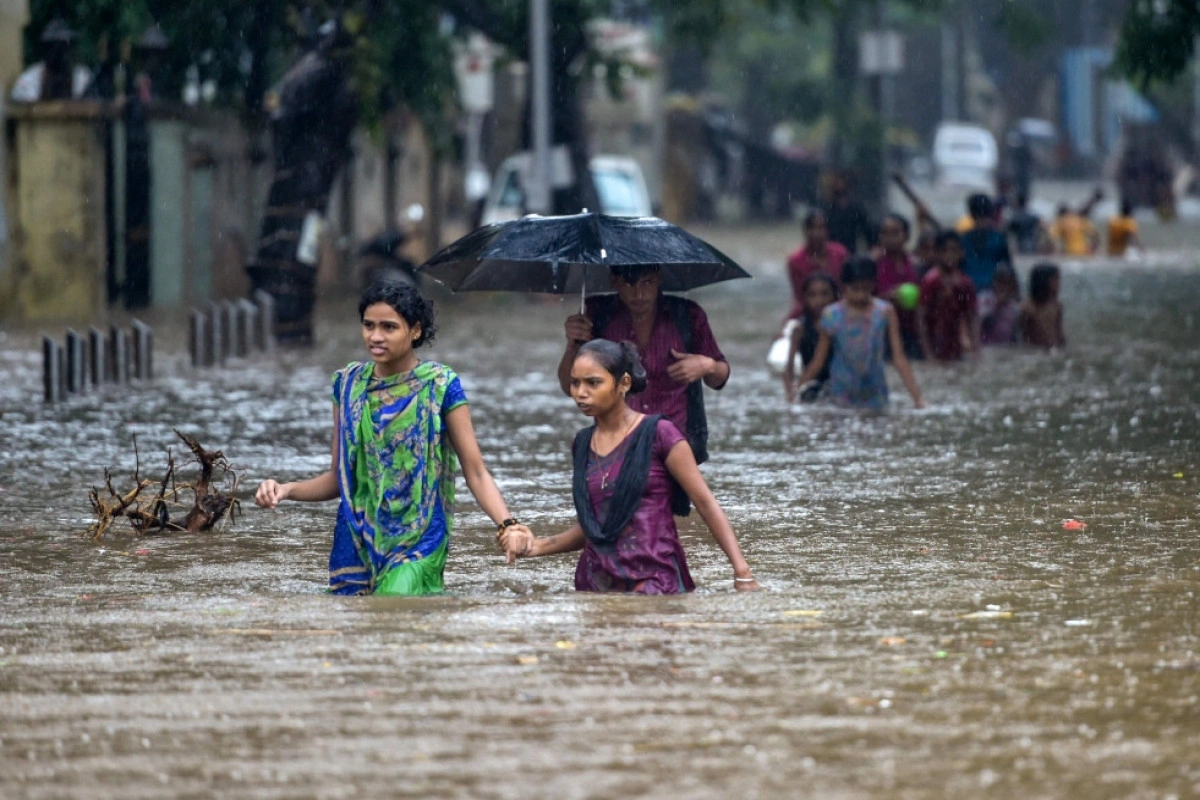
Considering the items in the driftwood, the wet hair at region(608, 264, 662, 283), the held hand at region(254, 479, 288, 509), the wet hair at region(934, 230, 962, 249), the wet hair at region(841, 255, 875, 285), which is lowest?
the driftwood

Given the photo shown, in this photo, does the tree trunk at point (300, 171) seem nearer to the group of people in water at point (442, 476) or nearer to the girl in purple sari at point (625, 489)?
the group of people in water at point (442, 476)

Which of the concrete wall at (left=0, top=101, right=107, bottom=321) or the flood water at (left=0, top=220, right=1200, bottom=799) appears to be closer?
the flood water at (left=0, top=220, right=1200, bottom=799)

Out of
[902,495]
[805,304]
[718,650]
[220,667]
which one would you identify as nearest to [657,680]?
[718,650]

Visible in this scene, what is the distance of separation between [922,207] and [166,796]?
15.6 m

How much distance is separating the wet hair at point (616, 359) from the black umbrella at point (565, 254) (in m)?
1.15

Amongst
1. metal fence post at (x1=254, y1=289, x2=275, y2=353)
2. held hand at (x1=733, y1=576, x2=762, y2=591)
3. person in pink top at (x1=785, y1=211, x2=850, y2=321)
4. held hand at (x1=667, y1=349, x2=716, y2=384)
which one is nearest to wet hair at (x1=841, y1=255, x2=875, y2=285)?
person in pink top at (x1=785, y1=211, x2=850, y2=321)

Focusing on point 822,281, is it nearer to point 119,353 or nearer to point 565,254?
point 119,353

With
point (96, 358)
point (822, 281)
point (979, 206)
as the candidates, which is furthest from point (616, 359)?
point (979, 206)

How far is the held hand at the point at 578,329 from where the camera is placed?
8.32m

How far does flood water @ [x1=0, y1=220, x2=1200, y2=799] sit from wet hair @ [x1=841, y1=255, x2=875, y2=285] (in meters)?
1.22

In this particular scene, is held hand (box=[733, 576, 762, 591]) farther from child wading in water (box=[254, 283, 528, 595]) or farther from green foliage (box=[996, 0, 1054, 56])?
green foliage (box=[996, 0, 1054, 56])

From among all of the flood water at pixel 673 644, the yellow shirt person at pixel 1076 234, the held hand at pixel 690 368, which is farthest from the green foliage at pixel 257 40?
the yellow shirt person at pixel 1076 234

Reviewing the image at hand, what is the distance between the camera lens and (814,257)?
15750 millimetres

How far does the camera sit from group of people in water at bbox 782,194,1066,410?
528 inches
